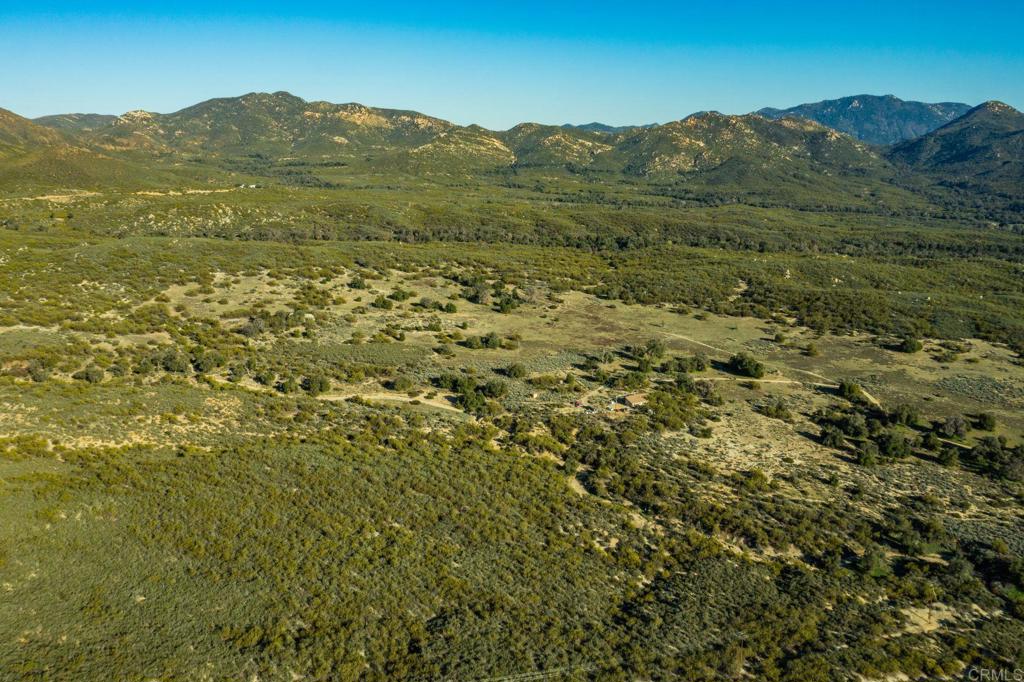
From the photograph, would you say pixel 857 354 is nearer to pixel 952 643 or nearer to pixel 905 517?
pixel 905 517

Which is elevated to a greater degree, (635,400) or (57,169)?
(57,169)

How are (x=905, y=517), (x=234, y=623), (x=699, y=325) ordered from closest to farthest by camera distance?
(x=234, y=623), (x=905, y=517), (x=699, y=325)

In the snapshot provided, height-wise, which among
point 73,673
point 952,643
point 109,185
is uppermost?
point 109,185

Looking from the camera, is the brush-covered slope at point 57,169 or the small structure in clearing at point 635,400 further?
the brush-covered slope at point 57,169

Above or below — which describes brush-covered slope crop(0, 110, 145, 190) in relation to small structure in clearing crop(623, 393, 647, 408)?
above

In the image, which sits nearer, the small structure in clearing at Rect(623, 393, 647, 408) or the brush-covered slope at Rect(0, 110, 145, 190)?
the small structure in clearing at Rect(623, 393, 647, 408)

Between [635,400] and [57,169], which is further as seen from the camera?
[57,169]

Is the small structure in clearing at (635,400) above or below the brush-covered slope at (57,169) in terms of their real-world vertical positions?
below

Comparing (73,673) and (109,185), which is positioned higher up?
(109,185)

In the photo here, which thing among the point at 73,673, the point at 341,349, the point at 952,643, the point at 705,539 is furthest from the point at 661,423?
the point at 73,673

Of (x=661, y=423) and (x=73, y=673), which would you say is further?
(x=661, y=423)

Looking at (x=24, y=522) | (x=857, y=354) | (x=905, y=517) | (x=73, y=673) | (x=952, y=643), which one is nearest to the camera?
(x=73, y=673)
